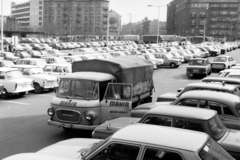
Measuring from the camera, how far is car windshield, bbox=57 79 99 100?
10.6m

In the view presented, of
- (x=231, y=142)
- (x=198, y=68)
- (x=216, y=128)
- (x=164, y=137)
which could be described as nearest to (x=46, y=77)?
(x=198, y=68)

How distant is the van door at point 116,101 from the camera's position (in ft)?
34.1

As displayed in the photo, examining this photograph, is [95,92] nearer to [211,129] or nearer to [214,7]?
[211,129]

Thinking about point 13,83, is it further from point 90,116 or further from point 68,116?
point 90,116

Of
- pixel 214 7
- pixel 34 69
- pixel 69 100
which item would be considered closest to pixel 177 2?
pixel 214 7

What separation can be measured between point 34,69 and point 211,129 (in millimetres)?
16510

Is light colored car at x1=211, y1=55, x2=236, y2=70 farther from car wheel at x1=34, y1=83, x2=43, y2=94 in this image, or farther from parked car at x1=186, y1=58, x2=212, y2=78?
car wheel at x1=34, y1=83, x2=43, y2=94

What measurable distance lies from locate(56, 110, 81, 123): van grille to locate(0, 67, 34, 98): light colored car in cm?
797

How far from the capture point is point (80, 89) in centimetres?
1066

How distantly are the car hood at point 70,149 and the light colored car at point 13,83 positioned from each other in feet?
39.5

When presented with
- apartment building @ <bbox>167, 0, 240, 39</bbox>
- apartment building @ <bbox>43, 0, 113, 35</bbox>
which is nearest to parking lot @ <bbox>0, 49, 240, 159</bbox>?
apartment building @ <bbox>43, 0, 113, 35</bbox>

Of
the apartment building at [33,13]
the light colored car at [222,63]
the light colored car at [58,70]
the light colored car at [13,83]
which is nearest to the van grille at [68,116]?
the light colored car at [13,83]

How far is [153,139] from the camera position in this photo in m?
4.93

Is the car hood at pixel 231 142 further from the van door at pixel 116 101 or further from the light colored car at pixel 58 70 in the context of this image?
the light colored car at pixel 58 70
